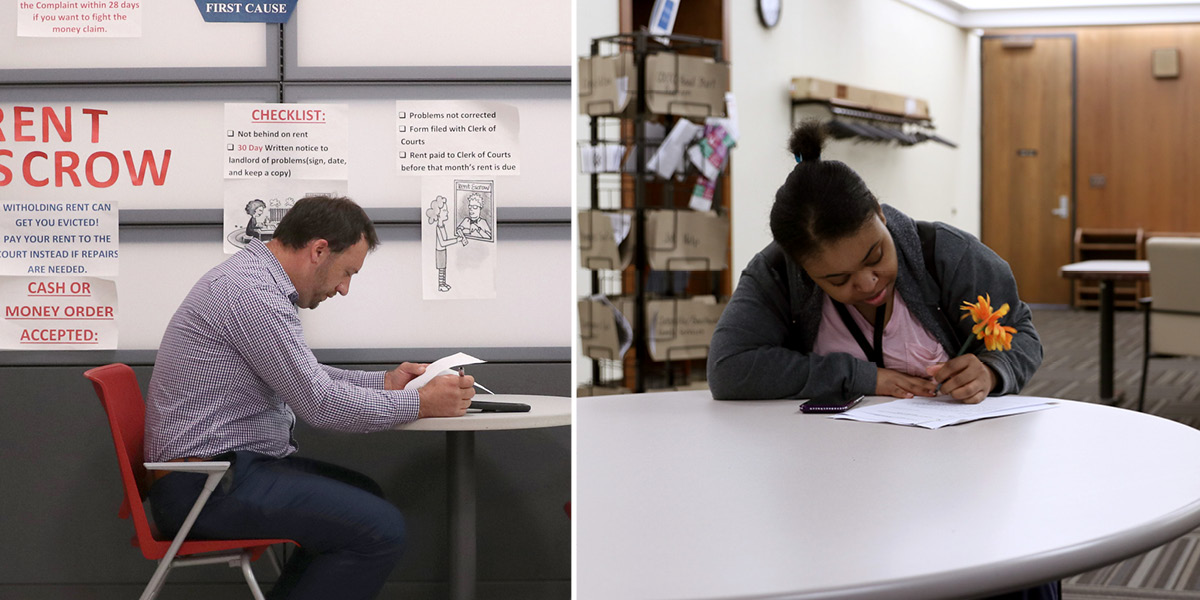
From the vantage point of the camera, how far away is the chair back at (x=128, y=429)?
0.84 metres

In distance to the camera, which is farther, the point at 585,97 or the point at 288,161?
the point at 585,97

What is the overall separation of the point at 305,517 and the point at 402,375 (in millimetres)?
151

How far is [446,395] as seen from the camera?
86cm

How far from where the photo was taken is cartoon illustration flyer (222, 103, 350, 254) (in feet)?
2.84

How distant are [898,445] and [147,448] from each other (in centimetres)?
83

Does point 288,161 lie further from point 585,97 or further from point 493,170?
point 585,97

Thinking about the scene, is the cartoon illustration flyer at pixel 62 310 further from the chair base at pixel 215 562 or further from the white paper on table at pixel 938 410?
the white paper on table at pixel 938 410

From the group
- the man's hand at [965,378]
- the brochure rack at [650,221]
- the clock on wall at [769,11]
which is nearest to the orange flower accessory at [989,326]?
the man's hand at [965,378]

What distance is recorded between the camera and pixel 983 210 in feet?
32.8

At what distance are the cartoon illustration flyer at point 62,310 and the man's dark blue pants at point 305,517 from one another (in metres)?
0.15

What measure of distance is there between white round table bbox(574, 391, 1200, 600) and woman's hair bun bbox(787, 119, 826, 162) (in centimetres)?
49

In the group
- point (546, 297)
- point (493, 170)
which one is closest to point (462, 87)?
point (493, 170)

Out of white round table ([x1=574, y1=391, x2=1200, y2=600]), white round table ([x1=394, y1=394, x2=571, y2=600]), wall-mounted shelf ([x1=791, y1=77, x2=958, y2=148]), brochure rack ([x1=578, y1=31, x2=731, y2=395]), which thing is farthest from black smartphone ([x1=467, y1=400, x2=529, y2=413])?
wall-mounted shelf ([x1=791, y1=77, x2=958, y2=148])

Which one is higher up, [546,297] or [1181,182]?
[1181,182]
